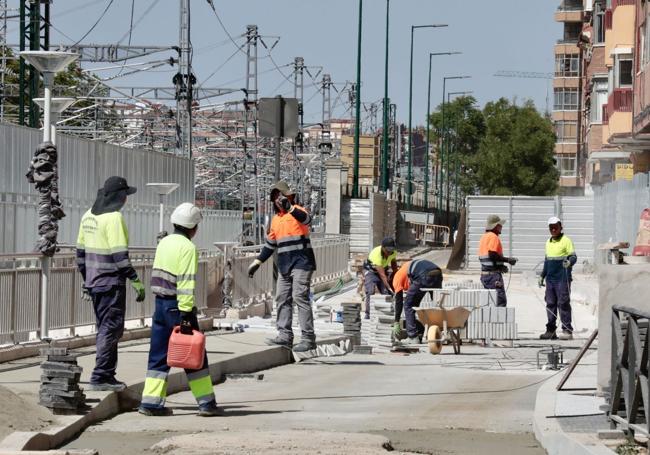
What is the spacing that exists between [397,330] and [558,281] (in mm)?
3140

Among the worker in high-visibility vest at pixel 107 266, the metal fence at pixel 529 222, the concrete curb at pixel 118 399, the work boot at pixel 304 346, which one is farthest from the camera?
the metal fence at pixel 529 222

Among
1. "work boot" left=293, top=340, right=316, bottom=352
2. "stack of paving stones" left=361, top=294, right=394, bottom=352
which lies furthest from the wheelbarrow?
"work boot" left=293, top=340, right=316, bottom=352

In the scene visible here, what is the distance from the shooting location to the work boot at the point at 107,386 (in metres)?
13.0

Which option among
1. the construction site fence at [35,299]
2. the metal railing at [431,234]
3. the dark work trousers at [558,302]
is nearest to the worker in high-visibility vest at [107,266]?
the construction site fence at [35,299]

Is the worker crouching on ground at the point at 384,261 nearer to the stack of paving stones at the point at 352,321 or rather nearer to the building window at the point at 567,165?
the stack of paving stones at the point at 352,321

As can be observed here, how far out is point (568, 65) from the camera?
135 meters

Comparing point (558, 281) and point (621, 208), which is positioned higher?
point (621, 208)

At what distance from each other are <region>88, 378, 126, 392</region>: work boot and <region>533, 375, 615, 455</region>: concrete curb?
3401 millimetres

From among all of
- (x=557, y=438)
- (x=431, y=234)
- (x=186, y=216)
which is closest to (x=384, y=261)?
(x=186, y=216)

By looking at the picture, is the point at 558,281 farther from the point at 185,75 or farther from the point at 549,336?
the point at 185,75

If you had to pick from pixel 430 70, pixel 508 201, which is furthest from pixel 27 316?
pixel 430 70

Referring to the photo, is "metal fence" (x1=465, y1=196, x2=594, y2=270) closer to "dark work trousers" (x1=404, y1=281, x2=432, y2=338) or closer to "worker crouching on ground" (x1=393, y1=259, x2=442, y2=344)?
"worker crouching on ground" (x1=393, y1=259, x2=442, y2=344)

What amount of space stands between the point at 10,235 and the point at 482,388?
36.5 feet

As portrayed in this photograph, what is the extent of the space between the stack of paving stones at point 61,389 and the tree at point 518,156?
9645 cm
